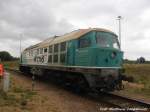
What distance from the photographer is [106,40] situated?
15828 millimetres

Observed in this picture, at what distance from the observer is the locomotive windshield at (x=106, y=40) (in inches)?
611

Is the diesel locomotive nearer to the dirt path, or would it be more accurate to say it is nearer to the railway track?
the railway track

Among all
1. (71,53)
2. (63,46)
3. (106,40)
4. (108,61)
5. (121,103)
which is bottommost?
(121,103)

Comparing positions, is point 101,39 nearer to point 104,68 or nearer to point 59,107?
point 104,68

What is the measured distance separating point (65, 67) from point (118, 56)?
3.22m

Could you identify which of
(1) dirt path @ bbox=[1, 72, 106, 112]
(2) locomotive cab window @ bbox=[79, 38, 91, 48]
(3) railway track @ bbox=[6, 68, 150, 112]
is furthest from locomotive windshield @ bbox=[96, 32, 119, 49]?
(1) dirt path @ bbox=[1, 72, 106, 112]

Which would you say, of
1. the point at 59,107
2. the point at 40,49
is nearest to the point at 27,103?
the point at 59,107

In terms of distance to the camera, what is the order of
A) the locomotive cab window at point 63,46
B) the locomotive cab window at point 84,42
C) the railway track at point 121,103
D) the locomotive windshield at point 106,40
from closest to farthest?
the railway track at point 121,103 < the locomotive windshield at point 106,40 < the locomotive cab window at point 84,42 < the locomotive cab window at point 63,46

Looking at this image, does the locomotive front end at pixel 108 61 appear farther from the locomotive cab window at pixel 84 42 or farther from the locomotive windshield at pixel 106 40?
the locomotive cab window at pixel 84 42

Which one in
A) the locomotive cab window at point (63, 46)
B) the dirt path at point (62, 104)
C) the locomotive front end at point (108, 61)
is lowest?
the dirt path at point (62, 104)

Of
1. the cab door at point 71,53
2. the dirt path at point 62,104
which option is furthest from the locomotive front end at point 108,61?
the cab door at point 71,53

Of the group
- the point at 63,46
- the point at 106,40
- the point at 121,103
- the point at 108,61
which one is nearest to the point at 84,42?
the point at 106,40

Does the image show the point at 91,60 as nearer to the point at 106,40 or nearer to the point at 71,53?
the point at 106,40

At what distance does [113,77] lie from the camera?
14.7 m
